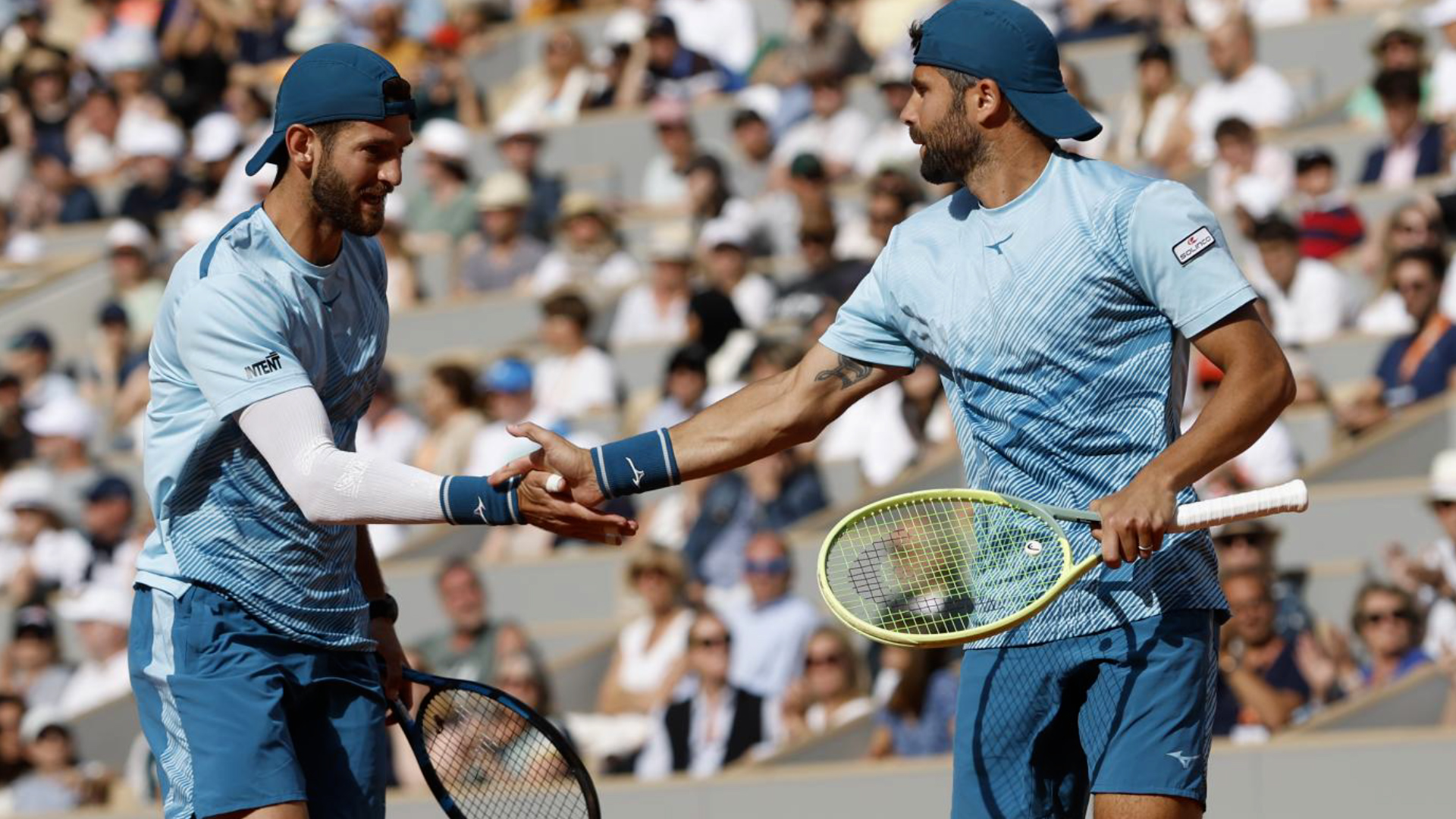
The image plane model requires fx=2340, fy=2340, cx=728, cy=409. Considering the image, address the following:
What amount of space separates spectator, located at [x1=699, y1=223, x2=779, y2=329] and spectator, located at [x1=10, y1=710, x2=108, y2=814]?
12.6 ft

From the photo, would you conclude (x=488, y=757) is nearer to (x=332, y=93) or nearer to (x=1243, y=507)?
(x=332, y=93)

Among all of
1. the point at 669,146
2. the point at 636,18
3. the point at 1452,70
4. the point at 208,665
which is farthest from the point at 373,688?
the point at 636,18

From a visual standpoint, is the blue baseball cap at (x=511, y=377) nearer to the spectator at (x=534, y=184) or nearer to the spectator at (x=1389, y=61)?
the spectator at (x=534, y=184)

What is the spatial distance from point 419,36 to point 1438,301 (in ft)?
28.7

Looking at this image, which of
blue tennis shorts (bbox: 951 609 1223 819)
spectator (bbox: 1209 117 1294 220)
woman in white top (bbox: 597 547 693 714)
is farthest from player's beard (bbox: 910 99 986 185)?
spectator (bbox: 1209 117 1294 220)

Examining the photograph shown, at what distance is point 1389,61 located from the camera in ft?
37.3

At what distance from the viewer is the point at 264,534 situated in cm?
479

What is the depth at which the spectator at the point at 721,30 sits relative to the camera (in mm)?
15062

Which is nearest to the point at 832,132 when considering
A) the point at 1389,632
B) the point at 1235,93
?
the point at 1235,93

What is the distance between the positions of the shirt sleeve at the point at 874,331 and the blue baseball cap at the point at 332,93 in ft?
3.31

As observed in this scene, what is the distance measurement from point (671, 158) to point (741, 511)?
13.9 feet

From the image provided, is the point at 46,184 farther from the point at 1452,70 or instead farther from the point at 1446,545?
the point at 1446,545

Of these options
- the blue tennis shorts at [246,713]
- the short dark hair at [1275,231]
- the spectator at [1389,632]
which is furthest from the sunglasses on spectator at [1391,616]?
the blue tennis shorts at [246,713]

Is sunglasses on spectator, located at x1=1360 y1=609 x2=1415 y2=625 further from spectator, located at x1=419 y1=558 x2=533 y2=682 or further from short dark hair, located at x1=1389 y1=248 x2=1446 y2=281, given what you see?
spectator, located at x1=419 y1=558 x2=533 y2=682
